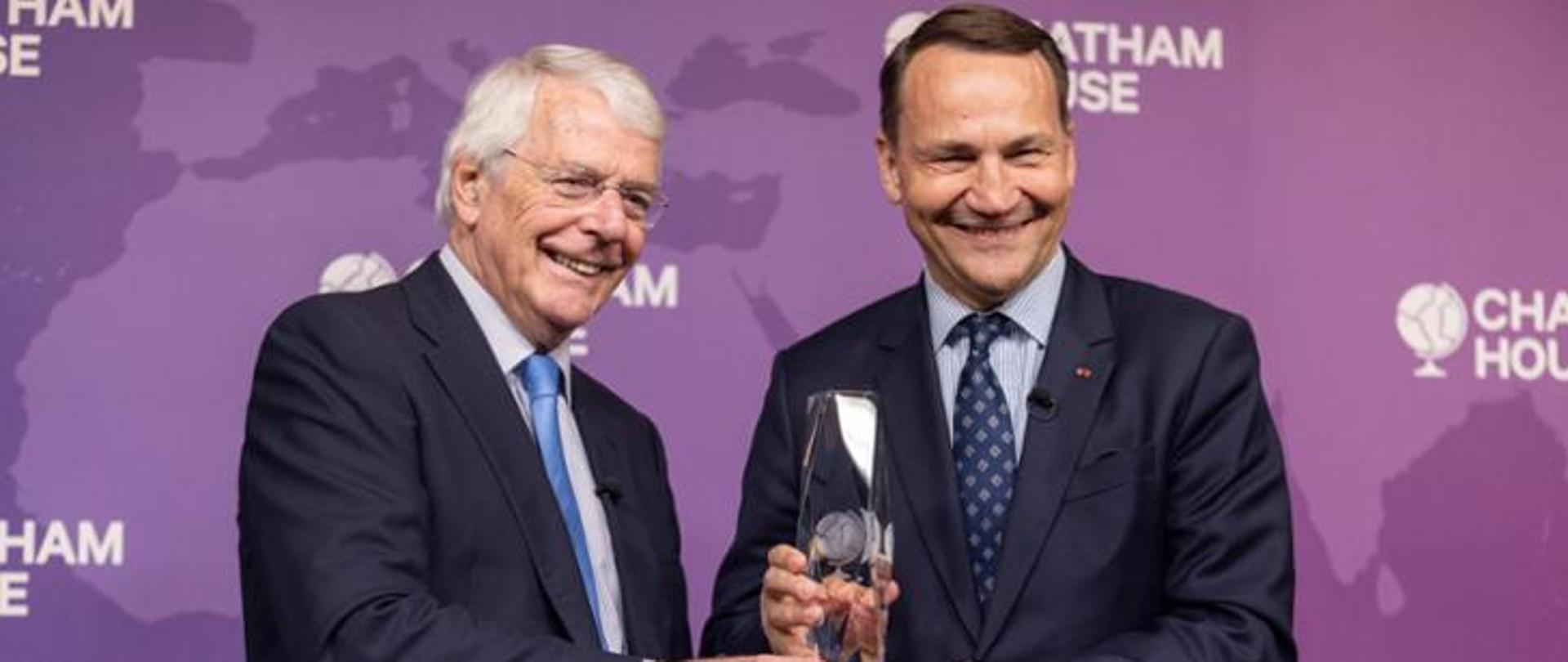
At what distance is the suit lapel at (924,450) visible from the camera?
296cm

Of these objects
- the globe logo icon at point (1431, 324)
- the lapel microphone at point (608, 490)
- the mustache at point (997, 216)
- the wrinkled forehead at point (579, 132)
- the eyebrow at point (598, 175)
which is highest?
the wrinkled forehead at point (579, 132)

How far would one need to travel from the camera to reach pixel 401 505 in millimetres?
2752

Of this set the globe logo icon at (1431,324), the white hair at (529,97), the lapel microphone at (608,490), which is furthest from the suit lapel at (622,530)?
the globe logo icon at (1431,324)

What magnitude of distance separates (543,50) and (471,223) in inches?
9.9

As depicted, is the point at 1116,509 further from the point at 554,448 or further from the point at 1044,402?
the point at 554,448

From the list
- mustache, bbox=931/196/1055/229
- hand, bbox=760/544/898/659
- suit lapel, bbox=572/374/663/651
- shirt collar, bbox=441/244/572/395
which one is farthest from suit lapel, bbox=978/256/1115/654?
shirt collar, bbox=441/244/572/395

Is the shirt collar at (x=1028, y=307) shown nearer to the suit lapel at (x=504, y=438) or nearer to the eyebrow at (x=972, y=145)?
the eyebrow at (x=972, y=145)

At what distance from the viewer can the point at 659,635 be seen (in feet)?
10.2

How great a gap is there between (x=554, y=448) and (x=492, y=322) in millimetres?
192

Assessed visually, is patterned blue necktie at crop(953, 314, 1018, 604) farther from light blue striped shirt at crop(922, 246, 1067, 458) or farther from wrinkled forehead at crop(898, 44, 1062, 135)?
wrinkled forehead at crop(898, 44, 1062, 135)

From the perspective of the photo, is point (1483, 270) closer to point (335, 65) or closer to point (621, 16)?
point (621, 16)

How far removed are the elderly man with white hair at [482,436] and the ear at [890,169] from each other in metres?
0.33

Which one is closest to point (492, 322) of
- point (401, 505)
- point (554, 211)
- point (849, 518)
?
point (554, 211)

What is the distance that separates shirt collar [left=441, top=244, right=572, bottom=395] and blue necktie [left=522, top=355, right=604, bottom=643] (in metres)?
0.02
